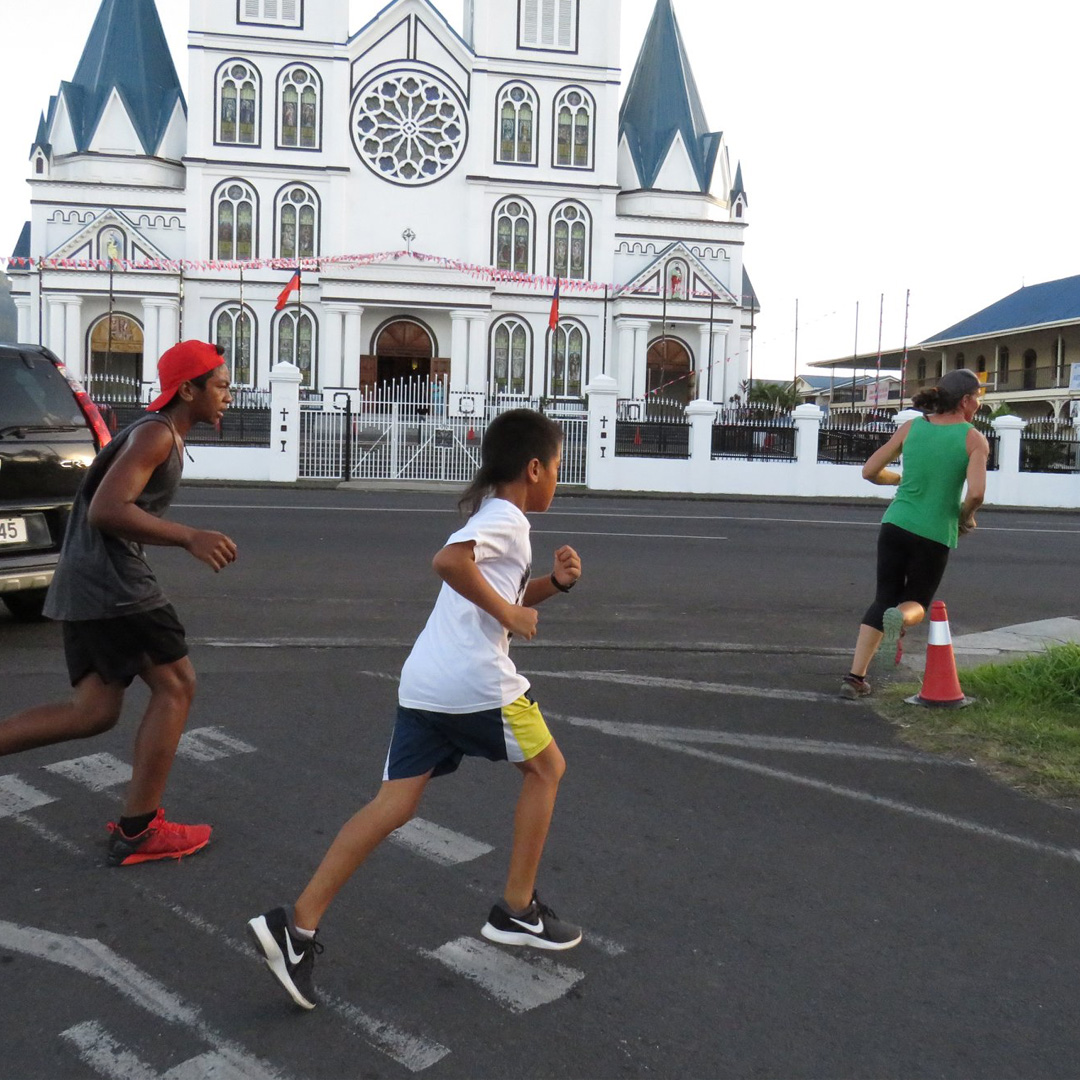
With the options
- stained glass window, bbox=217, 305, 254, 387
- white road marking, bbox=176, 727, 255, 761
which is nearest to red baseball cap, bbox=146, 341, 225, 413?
white road marking, bbox=176, 727, 255, 761

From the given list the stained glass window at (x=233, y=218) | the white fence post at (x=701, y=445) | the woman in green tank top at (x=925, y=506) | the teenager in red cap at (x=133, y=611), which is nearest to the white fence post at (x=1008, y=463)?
the white fence post at (x=701, y=445)

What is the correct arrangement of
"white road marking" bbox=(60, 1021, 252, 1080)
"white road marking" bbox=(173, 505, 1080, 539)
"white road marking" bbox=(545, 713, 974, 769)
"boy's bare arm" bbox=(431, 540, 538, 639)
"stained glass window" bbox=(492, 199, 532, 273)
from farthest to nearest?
"stained glass window" bbox=(492, 199, 532, 273), "white road marking" bbox=(173, 505, 1080, 539), "white road marking" bbox=(545, 713, 974, 769), "boy's bare arm" bbox=(431, 540, 538, 639), "white road marking" bbox=(60, 1021, 252, 1080)

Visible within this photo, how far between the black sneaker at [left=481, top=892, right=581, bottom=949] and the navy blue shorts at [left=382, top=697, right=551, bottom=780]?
1.57ft

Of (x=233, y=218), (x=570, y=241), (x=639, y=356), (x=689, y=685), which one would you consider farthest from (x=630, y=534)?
(x=233, y=218)

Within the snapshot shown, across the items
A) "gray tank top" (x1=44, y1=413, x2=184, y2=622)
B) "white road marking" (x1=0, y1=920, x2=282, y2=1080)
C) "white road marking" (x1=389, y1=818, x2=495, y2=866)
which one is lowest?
"white road marking" (x1=0, y1=920, x2=282, y2=1080)

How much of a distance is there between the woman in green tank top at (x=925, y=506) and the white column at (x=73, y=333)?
41.9 m

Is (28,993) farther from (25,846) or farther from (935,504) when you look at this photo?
(935,504)

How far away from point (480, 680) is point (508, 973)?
2.59ft

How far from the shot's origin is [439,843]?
4.02 m

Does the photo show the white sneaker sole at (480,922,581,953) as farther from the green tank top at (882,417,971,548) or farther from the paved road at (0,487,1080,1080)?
the green tank top at (882,417,971,548)

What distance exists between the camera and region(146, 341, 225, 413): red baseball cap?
3715mm

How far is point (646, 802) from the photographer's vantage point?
4527 millimetres

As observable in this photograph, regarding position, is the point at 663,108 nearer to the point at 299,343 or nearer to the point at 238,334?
the point at 299,343

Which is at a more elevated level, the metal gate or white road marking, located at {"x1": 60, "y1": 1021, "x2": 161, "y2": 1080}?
the metal gate
